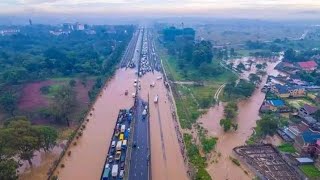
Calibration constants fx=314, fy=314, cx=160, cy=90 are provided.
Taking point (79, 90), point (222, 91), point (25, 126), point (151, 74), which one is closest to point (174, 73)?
point (151, 74)

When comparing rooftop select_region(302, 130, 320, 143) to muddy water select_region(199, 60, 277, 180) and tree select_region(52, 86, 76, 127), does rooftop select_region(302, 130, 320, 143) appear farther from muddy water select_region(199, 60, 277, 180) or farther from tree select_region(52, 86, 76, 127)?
tree select_region(52, 86, 76, 127)

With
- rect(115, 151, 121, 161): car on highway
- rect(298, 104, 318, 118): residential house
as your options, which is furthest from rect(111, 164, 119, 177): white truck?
rect(298, 104, 318, 118): residential house

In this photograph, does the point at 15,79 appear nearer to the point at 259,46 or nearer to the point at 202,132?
the point at 202,132

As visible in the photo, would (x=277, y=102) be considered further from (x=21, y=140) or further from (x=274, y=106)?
(x=21, y=140)

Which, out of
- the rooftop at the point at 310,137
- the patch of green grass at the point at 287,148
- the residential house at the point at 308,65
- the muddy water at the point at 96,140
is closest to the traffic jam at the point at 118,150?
the muddy water at the point at 96,140

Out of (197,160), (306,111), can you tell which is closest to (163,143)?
(197,160)

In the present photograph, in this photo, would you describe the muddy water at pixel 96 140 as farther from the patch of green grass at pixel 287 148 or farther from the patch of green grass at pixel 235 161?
the patch of green grass at pixel 287 148
